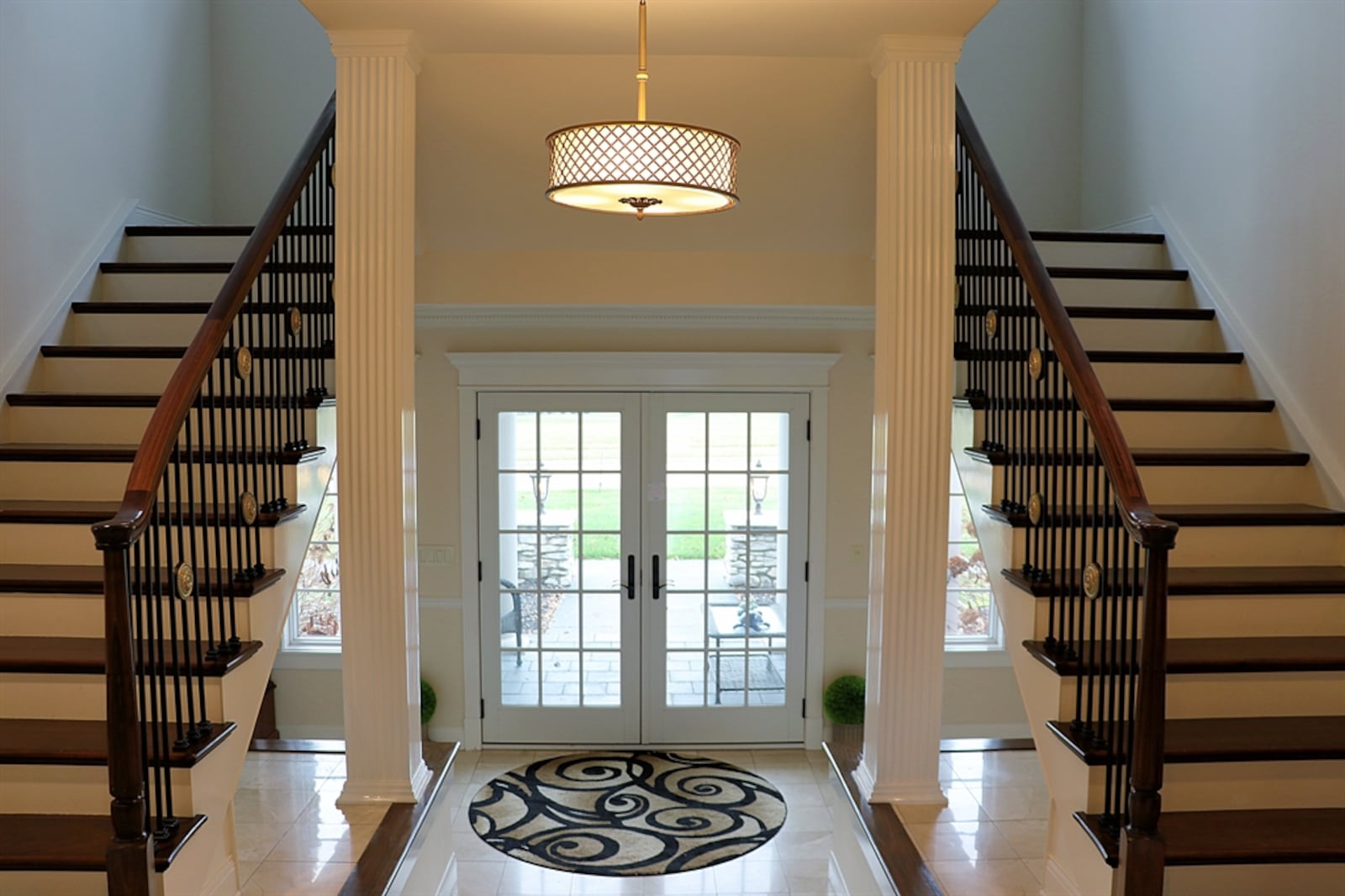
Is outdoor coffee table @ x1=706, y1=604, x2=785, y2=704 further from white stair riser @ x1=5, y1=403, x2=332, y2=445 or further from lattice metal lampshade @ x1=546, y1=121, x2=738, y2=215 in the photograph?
lattice metal lampshade @ x1=546, y1=121, x2=738, y2=215

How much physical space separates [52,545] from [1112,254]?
14.8 feet

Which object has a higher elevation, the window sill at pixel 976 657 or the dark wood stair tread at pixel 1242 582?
the dark wood stair tread at pixel 1242 582

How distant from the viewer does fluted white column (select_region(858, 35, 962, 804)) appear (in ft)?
11.7

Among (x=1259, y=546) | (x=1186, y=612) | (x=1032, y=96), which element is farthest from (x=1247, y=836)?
(x=1032, y=96)

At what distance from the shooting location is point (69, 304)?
13.9 feet

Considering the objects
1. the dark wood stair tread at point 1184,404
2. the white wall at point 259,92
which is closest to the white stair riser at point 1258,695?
the dark wood stair tread at point 1184,404

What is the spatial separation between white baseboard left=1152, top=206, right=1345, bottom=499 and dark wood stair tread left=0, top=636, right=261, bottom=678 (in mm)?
3615

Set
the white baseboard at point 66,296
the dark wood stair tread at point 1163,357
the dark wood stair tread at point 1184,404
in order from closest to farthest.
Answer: the dark wood stair tread at point 1184,404
the white baseboard at point 66,296
the dark wood stair tread at point 1163,357

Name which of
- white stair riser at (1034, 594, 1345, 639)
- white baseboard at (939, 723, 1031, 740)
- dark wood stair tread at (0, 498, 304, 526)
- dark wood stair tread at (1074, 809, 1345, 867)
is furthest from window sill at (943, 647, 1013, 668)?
dark wood stair tread at (0, 498, 304, 526)

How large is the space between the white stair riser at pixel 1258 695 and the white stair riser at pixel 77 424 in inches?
134

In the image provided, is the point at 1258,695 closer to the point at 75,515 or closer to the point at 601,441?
the point at 75,515

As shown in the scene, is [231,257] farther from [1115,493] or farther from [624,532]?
[1115,493]

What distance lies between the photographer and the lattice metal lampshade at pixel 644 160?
2.21 meters

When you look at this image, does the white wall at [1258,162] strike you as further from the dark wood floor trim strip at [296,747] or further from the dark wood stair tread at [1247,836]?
the dark wood floor trim strip at [296,747]
